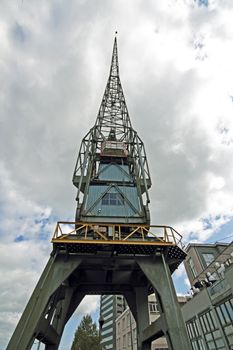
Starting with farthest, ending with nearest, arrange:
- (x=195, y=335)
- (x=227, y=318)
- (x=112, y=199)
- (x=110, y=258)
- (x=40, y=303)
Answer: (x=195, y=335) < (x=112, y=199) < (x=227, y=318) < (x=110, y=258) < (x=40, y=303)

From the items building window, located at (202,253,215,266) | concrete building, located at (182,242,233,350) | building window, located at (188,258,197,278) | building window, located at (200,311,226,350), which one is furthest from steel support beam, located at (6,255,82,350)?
building window, located at (202,253,215,266)

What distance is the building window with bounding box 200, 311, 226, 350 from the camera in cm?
1441

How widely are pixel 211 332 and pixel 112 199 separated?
12175mm

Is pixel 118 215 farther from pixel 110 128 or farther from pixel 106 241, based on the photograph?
pixel 110 128

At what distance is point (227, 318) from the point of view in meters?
13.6

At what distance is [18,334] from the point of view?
7.90 metres

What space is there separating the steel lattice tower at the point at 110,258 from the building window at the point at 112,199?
7 centimetres

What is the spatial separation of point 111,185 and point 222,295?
1048 cm

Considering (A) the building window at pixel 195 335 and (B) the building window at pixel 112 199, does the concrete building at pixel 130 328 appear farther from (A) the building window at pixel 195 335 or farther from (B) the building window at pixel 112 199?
A: (B) the building window at pixel 112 199

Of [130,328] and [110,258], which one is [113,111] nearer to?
[110,258]

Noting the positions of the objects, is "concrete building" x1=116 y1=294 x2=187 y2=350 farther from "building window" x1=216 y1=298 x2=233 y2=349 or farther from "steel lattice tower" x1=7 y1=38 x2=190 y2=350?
"steel lattice tower" x1=7 y1=38 x2=190 y2=350

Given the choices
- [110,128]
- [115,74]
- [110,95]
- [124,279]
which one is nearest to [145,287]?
[124,279]

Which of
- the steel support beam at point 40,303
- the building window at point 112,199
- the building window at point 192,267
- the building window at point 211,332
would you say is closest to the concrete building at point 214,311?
the building window at point 211,332

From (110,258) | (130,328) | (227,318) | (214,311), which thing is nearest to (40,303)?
(110,258)
